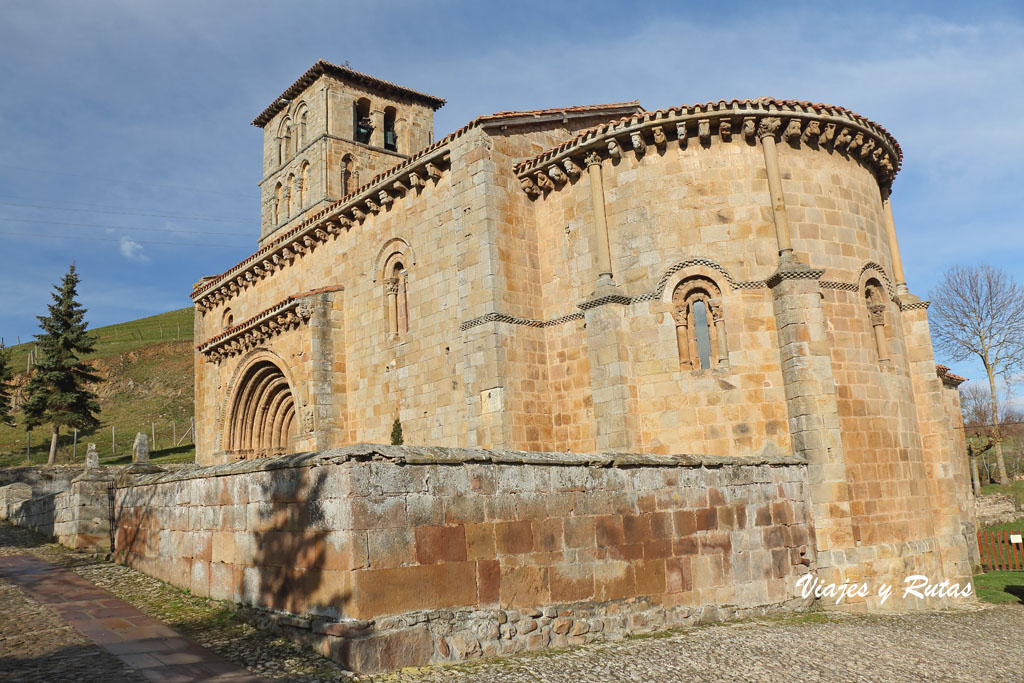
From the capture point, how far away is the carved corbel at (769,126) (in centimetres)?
1333

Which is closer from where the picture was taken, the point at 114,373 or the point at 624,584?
the point at 624,584

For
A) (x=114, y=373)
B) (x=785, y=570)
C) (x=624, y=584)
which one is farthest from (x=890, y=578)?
(x=114, y=373)

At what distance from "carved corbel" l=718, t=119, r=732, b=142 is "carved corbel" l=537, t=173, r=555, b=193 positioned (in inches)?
135

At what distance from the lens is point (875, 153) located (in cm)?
1471

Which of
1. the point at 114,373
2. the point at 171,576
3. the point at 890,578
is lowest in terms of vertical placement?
the point at 890,578

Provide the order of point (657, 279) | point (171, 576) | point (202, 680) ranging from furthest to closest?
1. point (657, 279)
2. point (171, 576)
3. point (202, 680)

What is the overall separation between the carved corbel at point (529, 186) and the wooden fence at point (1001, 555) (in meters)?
13.7

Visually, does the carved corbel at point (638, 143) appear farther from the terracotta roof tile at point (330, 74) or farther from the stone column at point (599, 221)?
the terracotta roof tile at point (330, 74)

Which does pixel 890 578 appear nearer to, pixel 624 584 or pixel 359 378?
pixel 624 584

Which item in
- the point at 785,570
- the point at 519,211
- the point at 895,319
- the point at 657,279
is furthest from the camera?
the point at 519,211

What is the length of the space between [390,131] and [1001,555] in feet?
78.4

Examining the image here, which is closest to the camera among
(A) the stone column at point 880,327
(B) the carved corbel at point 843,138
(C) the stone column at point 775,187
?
(C) the stone column at point 775,187

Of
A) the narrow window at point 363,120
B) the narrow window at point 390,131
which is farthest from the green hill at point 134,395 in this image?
the narrow window at point 390,131

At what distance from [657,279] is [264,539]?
27.9ft
